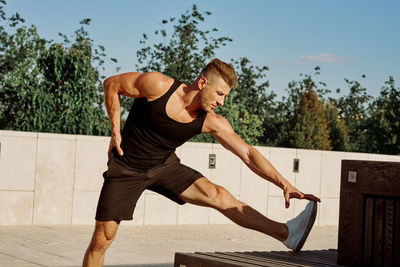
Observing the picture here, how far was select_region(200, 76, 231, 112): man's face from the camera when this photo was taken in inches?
203

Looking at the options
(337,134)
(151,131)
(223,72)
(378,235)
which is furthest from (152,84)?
(337,134)

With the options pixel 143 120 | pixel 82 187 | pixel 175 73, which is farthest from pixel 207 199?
pixel 175 73

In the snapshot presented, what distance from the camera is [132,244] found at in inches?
367

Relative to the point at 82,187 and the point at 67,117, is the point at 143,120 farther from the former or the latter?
the point at 67,117

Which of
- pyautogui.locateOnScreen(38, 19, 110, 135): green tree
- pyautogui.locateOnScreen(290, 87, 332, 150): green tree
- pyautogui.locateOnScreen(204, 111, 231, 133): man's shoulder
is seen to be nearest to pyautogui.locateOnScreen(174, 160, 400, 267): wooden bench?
pyautogui.locateOnScreen(204, 111, 231, 133): man's shoulder

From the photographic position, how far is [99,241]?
5.30 meters

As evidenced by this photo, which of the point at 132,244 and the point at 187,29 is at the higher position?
the point at 187,29

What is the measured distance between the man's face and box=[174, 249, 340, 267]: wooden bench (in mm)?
1156

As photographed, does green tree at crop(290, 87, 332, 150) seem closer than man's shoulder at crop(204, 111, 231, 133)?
No

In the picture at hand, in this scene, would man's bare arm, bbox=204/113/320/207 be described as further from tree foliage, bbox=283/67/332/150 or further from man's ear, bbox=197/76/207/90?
tree foliage, bbox=283/67/332/150

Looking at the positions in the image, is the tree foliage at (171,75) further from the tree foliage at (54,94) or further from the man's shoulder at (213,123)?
the man's shoulder at (213,123)

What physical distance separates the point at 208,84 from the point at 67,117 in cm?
896

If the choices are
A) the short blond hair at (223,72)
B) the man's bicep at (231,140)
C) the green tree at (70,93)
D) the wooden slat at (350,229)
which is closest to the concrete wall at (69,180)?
the green tree at (70,93)

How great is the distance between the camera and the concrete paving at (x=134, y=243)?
7.72 meters
